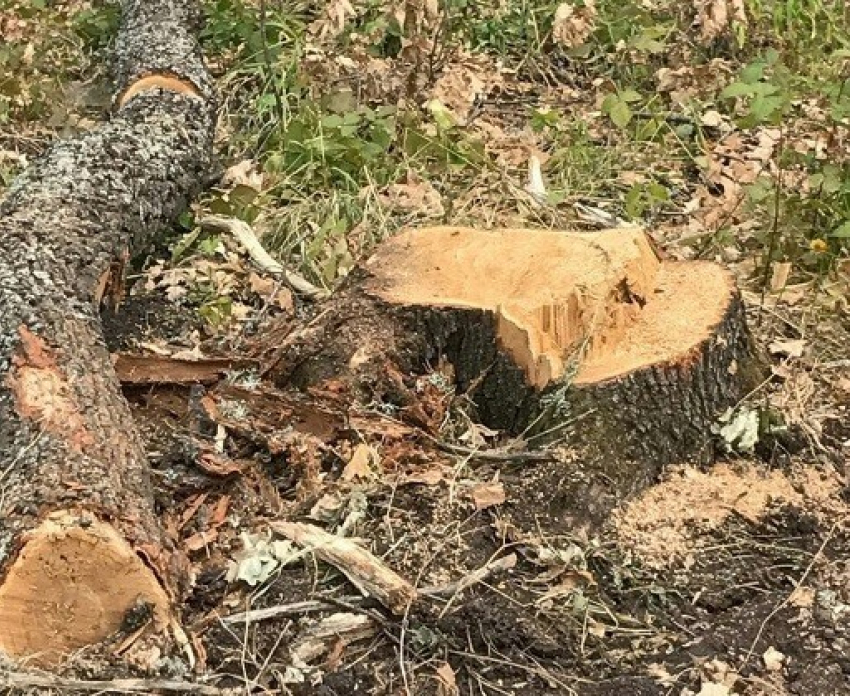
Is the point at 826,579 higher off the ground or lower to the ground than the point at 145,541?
lower

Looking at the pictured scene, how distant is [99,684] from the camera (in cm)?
239

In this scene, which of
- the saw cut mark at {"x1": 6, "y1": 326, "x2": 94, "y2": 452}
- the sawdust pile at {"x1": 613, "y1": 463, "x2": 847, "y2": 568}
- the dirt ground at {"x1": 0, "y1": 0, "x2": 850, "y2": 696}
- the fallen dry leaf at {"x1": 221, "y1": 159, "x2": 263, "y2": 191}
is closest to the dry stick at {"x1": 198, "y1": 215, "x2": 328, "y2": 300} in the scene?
the dirt ground at {"x1": 0, "y1": 0, "x2": 850, "y2": 696}

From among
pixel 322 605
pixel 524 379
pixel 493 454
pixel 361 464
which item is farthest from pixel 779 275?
pixel 322 605

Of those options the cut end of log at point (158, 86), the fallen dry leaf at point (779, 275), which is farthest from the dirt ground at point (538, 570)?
the cut end of log at point (158, 86)

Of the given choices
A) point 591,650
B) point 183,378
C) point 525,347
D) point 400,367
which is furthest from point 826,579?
point 183,378

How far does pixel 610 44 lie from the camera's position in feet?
17.6

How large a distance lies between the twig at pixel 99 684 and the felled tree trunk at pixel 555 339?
996mm

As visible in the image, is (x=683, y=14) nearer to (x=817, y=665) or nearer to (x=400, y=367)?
(x=400, y=367)

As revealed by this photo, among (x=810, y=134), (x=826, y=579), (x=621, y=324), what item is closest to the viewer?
(x=826, y=579)

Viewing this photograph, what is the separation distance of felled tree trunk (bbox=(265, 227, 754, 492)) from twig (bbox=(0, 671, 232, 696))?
1.00 meters

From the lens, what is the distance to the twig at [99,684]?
2369 millimetres

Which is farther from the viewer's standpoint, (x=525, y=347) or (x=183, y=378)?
(x=183, y=378)

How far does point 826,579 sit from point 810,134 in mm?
2432

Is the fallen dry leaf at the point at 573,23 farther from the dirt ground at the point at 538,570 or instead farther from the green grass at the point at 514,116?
the dirt ground at the point at 538,570
